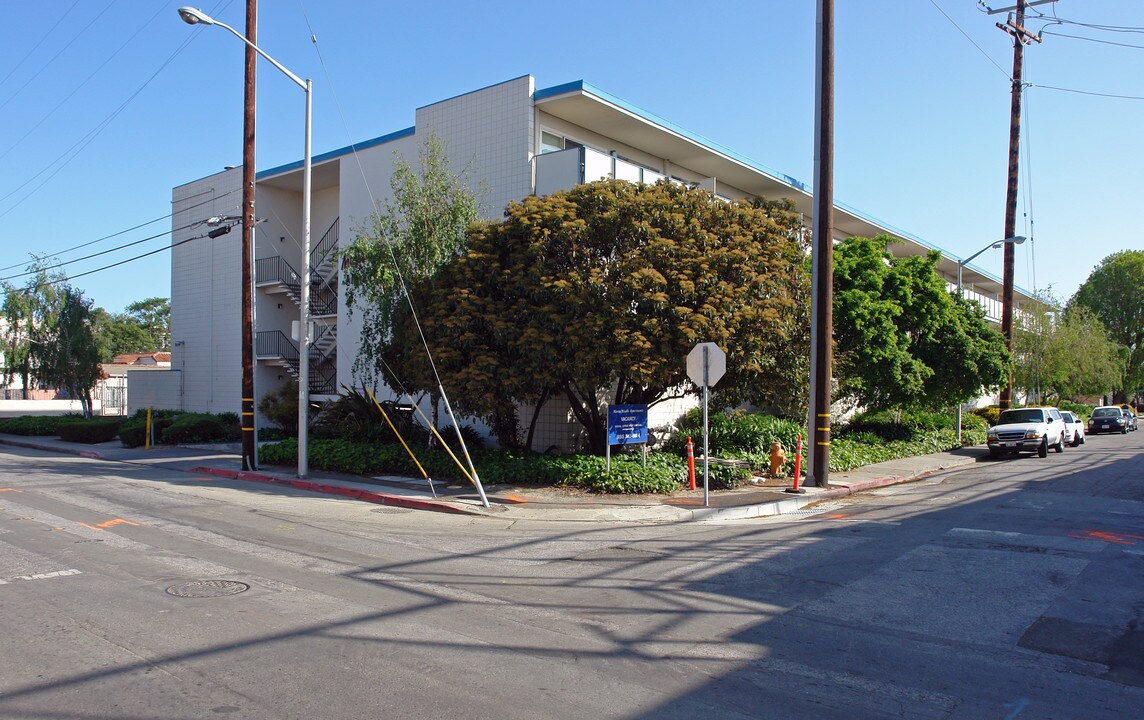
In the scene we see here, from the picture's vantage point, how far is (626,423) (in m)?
15.9

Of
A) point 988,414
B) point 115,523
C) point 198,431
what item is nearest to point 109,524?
point 115,523

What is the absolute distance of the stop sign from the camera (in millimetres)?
13312

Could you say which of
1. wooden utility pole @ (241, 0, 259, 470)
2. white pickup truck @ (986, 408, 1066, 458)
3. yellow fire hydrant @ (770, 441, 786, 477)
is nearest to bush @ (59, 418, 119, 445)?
wooden utility pole @ (241, 0, 259, 470)

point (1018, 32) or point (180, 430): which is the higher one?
point (1018, 32)

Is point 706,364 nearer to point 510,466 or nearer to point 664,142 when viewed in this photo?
point 510,466

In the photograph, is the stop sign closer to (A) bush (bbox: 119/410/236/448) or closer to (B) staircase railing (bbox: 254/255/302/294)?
(A) bush (bbox: 119/410/236/448)

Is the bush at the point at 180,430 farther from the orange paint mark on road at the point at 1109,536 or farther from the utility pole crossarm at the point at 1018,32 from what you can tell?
the utility pole crossarm at the point at 1018,32

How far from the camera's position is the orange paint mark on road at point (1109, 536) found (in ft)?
34.4

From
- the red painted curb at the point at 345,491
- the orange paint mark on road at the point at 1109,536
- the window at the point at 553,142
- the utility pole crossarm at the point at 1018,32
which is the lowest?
the red painted curb at the point at 345,491

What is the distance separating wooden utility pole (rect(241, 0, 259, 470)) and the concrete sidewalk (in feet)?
3.78

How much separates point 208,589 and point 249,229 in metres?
13.0

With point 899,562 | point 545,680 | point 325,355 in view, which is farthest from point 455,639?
point 325,355

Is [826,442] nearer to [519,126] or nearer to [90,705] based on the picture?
[519,126]

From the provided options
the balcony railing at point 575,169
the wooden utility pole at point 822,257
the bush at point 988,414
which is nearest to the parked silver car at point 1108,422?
the bush at point 988,414
